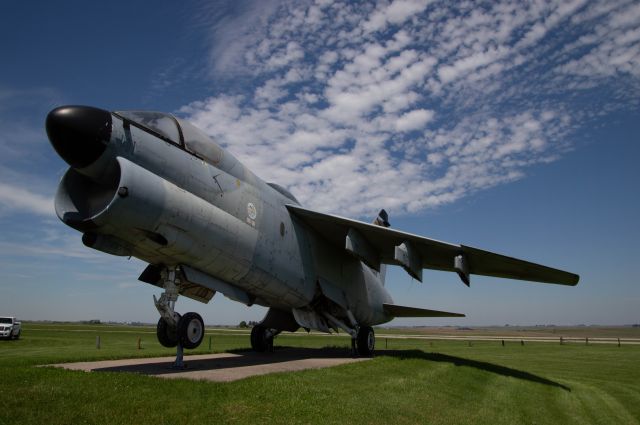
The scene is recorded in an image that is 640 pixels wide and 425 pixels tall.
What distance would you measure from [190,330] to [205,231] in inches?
82.0

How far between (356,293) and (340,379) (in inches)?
275

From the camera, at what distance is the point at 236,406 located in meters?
6.89

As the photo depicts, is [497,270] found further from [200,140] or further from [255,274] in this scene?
[200,140]

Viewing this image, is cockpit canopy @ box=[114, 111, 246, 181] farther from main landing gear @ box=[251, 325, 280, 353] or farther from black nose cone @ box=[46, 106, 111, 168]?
main landing gear @ box=[251, 325, 280, 353]

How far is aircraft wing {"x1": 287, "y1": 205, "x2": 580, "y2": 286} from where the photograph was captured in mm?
13500

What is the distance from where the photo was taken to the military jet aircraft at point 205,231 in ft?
27.4

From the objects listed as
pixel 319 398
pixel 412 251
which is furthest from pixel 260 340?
pixel 319 398

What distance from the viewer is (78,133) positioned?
7.96m

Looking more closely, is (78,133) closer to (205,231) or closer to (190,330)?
(205,231)

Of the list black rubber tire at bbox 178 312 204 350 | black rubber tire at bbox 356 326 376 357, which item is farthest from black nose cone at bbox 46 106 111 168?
black rubber tire at bbox 356 326 376 357

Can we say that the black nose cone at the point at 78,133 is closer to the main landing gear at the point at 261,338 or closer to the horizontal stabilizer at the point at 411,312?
the main landing gear at the point at 261,338

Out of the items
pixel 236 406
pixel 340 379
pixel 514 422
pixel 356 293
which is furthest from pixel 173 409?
pixel 356 293

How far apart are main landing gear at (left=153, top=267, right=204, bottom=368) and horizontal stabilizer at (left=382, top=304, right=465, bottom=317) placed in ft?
36.7

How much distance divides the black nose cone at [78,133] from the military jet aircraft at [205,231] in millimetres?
18
